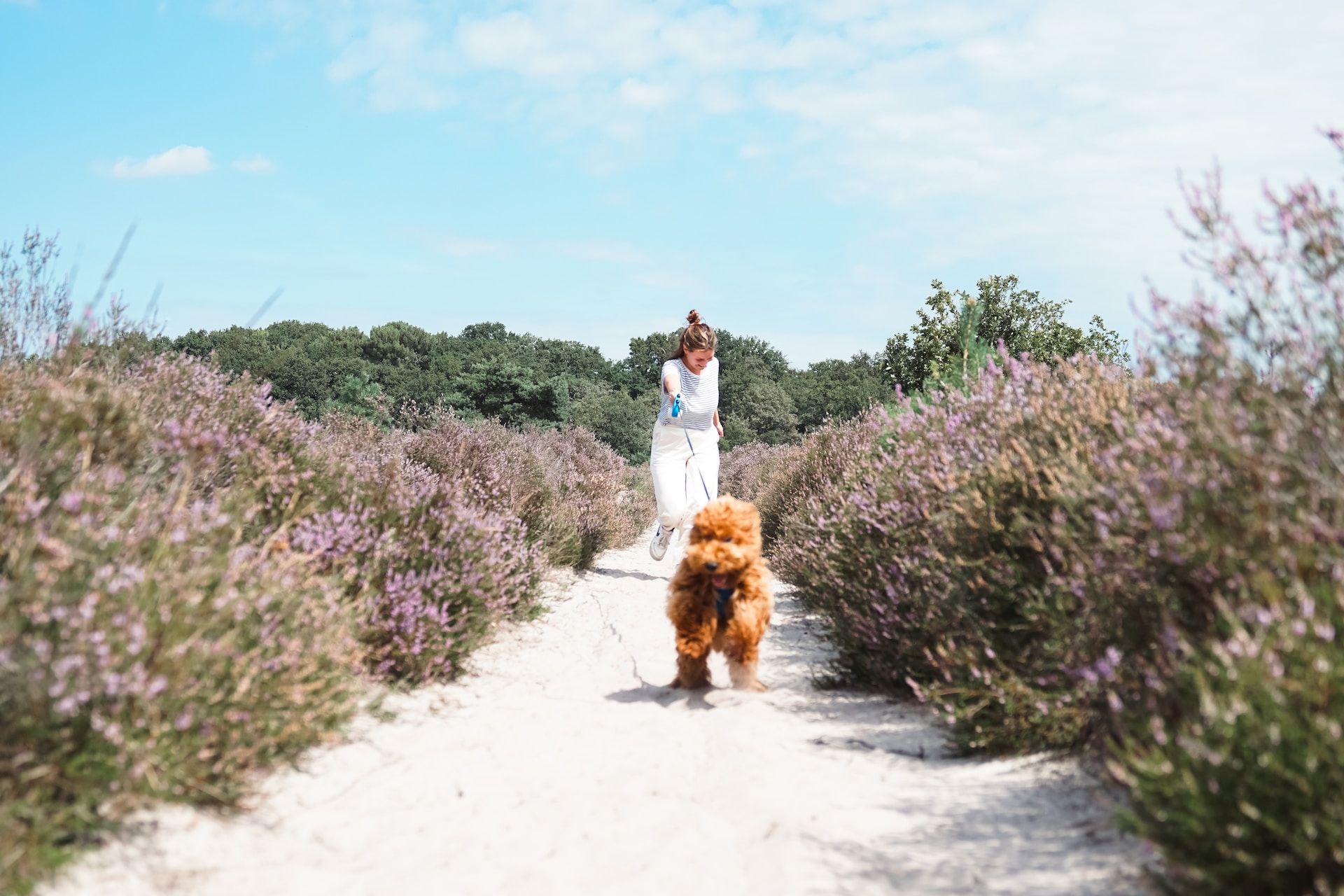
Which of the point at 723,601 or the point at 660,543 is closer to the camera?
the point at 723,601

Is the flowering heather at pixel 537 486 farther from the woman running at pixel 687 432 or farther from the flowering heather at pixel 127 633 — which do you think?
the flowering heather at pixel 127 633

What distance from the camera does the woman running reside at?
313 inches

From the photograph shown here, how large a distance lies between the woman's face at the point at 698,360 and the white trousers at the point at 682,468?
59cm

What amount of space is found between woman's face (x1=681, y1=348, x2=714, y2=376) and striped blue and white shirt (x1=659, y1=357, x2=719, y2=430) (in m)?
0.03

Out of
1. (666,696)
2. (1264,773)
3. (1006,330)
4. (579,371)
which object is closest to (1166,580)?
(1264,773)

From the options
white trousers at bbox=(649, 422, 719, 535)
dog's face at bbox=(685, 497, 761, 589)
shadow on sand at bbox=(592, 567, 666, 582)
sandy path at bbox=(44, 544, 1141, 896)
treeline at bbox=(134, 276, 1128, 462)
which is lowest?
sandy path at bbox=(44, 544, 1141, 896)

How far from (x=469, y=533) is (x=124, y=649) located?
2757 mm

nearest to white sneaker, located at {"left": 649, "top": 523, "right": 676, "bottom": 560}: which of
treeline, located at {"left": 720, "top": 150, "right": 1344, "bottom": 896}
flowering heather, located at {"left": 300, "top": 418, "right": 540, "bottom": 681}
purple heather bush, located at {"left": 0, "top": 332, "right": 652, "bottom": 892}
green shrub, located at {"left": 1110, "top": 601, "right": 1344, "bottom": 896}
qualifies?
flowering heather, located at {"left": 300, "top": 418, "right": 540, "bottom": 681}

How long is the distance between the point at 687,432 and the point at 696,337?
0.97 m

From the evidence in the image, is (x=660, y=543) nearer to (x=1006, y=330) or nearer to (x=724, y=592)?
(x=724, y=592)

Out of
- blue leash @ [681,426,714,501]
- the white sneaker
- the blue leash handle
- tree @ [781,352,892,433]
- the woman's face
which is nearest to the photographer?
the woman's face

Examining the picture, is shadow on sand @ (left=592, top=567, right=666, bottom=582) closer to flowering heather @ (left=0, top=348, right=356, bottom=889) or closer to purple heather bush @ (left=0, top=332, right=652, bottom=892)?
purple heather bush @ (left=0, top=332, right=652, bottom=892)

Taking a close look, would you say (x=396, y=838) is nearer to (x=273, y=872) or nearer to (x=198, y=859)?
(x=273, y=872)

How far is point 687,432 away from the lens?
8.21m
